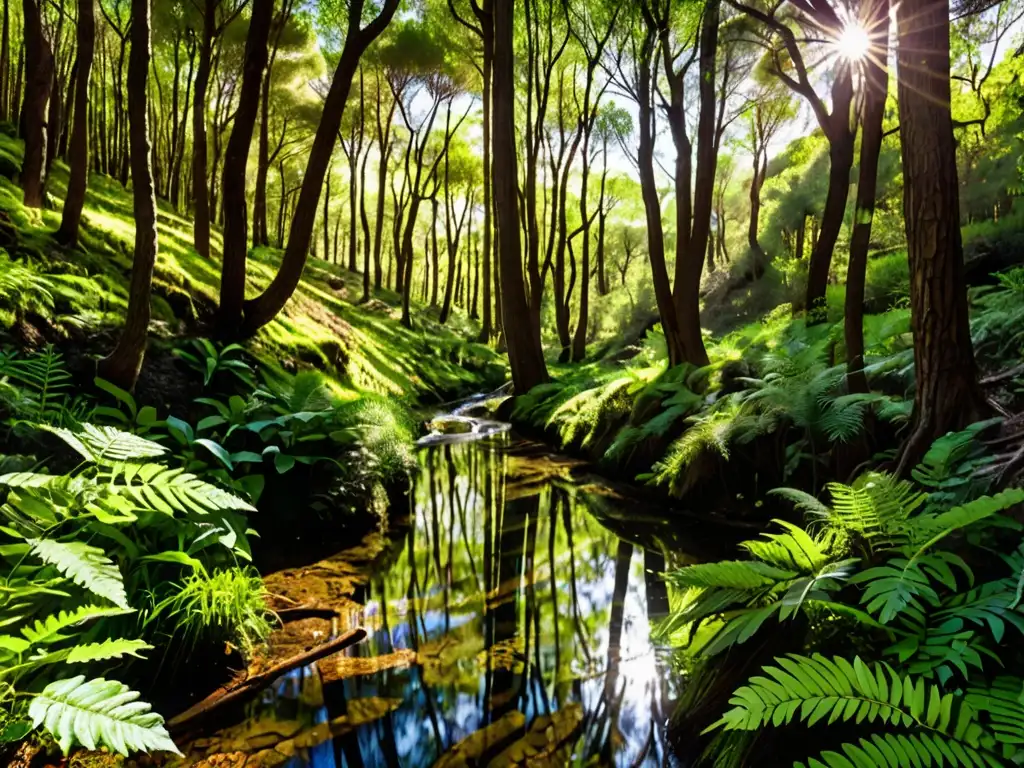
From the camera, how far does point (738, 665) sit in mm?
2223

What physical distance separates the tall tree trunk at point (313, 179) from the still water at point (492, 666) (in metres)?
3.94

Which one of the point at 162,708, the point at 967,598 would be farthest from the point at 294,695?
the point at 967,598

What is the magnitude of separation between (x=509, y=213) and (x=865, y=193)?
23.7ft

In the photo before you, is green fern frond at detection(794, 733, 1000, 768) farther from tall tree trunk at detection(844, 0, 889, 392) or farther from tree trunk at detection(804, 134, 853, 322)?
tree trunk at detection(804, 134, 853, 322)

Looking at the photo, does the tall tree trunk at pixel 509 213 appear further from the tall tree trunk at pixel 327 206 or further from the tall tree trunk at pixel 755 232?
the tall tree trunk at pixel 327 206

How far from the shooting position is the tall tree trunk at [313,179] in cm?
729

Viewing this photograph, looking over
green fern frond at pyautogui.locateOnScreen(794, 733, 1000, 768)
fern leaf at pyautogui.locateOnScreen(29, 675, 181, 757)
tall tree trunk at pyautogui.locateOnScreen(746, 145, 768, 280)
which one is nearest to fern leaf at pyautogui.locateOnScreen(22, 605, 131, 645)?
fern leaf at pyautogui.locateOnScreen(29, 675, 181, 757)

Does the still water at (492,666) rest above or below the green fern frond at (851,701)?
below

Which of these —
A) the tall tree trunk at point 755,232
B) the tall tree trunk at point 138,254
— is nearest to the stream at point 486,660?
the tall tree trunk at point 138,254

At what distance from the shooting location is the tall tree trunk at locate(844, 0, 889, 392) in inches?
184

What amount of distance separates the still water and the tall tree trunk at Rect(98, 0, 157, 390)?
2784 mm

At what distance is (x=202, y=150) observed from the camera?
1183 centimetres

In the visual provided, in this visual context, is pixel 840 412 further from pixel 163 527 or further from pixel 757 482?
pixel 163 527

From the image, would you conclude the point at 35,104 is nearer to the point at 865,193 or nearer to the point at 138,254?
the point at 138,254
